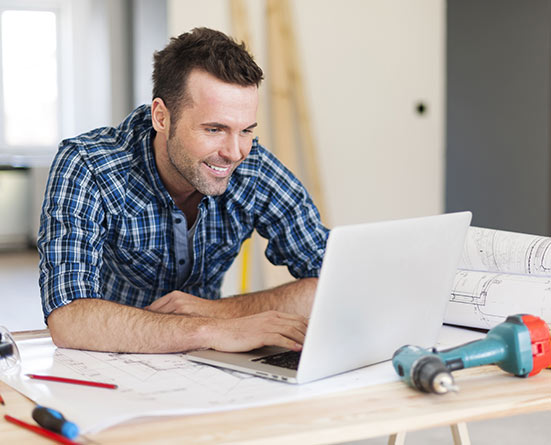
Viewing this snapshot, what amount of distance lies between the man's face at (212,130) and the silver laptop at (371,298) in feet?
1.54

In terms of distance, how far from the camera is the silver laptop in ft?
3.11

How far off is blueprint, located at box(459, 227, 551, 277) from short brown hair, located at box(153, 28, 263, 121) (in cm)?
54

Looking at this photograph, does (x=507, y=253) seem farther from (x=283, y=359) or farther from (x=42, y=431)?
(x=42, y=431)

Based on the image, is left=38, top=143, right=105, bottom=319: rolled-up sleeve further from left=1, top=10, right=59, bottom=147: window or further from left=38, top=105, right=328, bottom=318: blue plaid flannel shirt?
left=1, top=10, right=59, bottom=147: window

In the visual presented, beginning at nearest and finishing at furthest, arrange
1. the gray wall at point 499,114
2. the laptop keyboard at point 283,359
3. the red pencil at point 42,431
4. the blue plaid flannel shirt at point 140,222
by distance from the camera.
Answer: the red pencil at point 42,431
the laptop keyboard at point 283,359
the blue plaid flannel shirt at point 140,222
the gray wall at point 499,114

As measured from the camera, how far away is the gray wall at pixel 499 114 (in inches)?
216

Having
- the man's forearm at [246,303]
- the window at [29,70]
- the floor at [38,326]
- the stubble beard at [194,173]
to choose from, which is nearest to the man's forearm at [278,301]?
the man's forearm at [246,303]

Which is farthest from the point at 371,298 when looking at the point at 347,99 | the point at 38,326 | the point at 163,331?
the point at 38,326

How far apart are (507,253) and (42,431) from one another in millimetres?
926

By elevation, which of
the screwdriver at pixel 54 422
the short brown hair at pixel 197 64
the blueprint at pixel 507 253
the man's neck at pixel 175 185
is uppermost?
the short brown hair at pixel 197 64

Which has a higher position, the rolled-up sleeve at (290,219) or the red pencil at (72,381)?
the rolled-up sleeve at (290,219)

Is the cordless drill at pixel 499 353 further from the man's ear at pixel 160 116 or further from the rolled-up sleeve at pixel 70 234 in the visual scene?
the man's ear at pixel 160 116

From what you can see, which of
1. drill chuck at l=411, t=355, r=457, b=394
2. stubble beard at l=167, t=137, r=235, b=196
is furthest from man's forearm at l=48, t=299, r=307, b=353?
stubble beard at l=167, t=137, r=235, b=196

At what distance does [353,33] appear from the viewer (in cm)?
381
